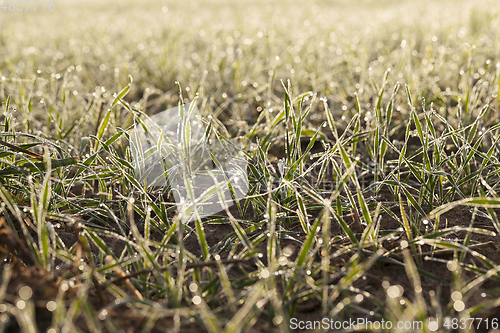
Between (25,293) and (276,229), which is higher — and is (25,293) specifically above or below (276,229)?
above

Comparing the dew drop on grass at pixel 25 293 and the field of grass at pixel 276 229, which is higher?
the dew drop on grass at pixel 25 293

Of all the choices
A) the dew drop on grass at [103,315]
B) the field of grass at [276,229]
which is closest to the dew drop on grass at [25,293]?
the field of grass at [276,229]

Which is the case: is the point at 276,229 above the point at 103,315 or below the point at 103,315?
below

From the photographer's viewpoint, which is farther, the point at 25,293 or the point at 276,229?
the point at 276,229

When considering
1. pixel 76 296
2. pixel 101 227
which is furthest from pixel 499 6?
pixel 76 296

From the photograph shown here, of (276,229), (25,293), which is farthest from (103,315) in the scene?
(276,229)

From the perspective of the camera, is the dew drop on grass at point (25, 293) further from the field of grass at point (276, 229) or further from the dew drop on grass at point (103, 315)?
the dew drop on grass at point (103, 315)

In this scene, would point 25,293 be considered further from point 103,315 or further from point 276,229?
point 276,229

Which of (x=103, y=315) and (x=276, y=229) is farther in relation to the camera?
(x=276, y=229)

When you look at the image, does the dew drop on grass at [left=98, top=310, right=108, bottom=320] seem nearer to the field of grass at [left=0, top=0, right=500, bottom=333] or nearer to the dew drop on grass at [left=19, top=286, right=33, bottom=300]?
the field of grass at [left=0, top=0, right=500, bottom=333]

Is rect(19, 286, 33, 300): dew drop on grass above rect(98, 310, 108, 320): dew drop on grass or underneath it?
above

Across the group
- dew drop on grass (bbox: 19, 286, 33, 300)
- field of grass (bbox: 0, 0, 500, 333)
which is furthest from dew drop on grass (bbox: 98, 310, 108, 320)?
dew drop on grass (bbox: 19, 286, 33, 300)
